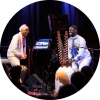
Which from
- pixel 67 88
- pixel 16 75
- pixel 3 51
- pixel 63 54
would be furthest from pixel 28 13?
pixel 67 88

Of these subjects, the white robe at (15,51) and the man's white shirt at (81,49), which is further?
the man's white shirt at (81,49)

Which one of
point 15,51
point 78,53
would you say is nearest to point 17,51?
point 15,51

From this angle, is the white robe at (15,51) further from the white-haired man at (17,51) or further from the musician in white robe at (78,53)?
the musician in white robe at (78,53)

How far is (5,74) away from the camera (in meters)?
2.74

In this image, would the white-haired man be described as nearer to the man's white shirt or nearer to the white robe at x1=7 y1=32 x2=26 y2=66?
the white robe at x1=7 y1=32 x2=26 y2=66

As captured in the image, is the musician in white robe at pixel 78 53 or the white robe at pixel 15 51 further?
the musician in white robe at pixel 78 53

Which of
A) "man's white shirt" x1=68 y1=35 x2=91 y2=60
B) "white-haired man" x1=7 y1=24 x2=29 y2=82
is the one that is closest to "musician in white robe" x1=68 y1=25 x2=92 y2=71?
"man's white shirt" x1=68 y1=35 x2=91 y2=60

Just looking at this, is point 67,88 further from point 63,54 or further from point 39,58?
point 39,58

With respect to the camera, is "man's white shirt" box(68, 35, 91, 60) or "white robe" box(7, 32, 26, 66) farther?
"man's white shirt" box(68, 35, 91, 60)

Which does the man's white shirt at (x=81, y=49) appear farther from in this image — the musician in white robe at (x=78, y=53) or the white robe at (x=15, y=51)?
the white robe at (x=15, y=51)

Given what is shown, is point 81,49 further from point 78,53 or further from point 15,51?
point 15,51

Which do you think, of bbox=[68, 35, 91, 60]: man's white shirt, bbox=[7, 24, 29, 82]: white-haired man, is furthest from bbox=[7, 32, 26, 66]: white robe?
bbox=[68, 35, 91, 60]: man's white shirt

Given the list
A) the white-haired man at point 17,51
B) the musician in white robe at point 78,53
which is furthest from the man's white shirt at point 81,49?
the white-haired man at point 17,51

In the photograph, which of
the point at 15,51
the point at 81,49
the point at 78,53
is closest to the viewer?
the point at 15,51
